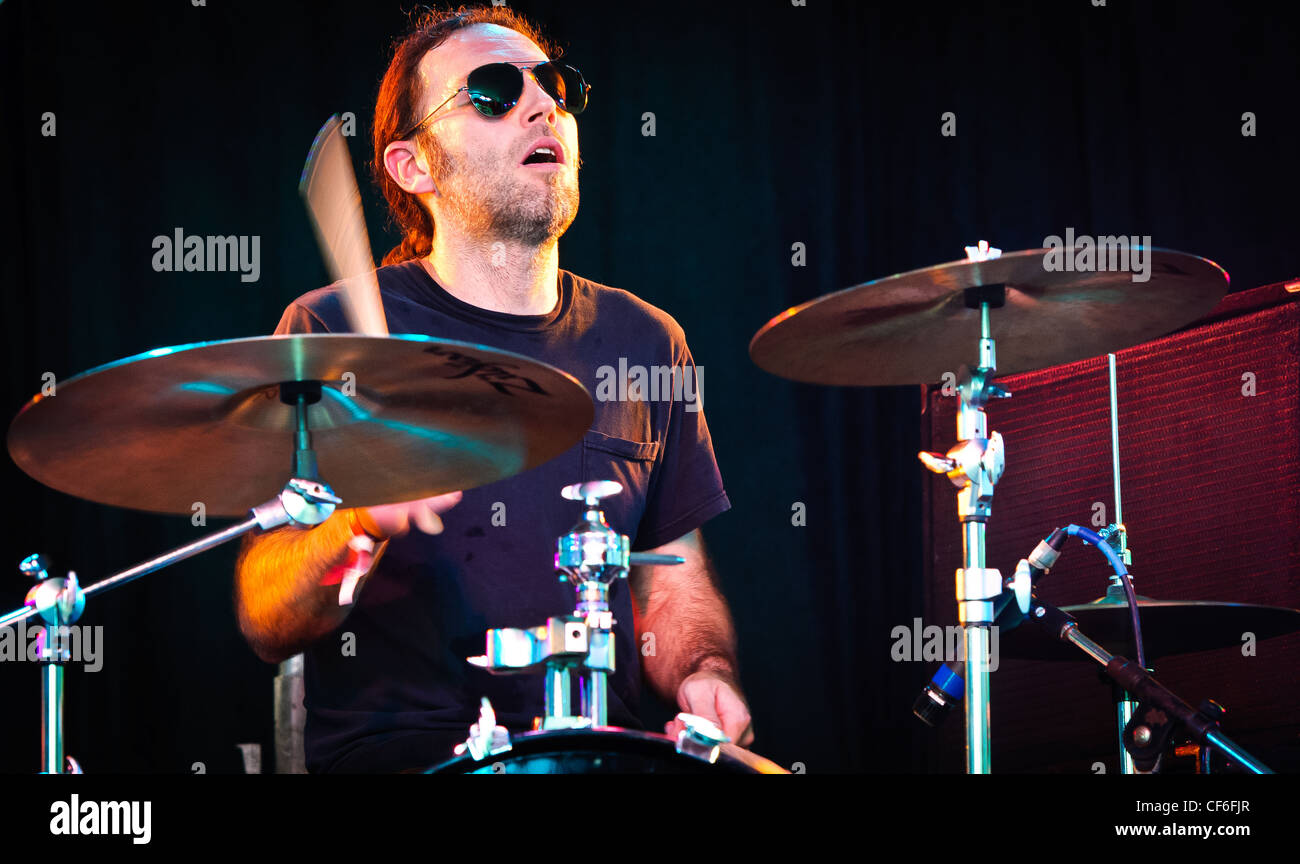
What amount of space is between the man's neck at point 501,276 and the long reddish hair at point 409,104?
190 mm

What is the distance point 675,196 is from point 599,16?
408mm

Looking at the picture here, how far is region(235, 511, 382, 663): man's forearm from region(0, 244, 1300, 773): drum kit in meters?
0.07

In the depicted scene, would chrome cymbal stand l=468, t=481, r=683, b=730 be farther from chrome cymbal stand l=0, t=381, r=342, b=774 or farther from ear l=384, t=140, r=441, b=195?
ear l=384, t=140, r=441, b=195

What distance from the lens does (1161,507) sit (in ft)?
7.40

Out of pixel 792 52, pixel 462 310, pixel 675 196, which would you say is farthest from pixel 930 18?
pixel 462 310

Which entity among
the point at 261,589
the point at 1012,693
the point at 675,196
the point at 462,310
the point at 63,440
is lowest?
the point at 1012,693

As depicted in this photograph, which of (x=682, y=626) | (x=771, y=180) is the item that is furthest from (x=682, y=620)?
(x=771, y=180)

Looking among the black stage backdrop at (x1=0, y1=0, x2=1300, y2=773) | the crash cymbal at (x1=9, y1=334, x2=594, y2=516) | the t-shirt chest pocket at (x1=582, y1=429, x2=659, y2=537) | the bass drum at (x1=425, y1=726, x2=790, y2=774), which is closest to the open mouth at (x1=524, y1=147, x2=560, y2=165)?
the t-shirt chest pocket at (x1=582, y1=429, x2=659, y2=537)

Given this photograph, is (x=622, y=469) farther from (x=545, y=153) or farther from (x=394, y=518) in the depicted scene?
(x=394, y=518)

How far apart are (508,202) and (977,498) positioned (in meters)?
1.00

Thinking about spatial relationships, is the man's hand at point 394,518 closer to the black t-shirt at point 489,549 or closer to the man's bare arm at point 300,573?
the man's bare arm at point 300,573

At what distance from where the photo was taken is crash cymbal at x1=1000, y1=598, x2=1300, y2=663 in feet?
5.89

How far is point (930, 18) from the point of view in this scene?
291 cm
